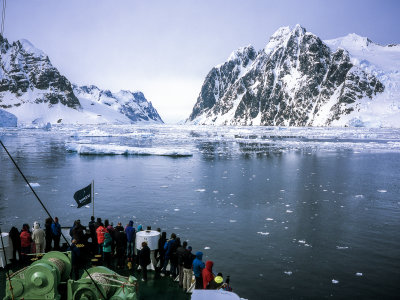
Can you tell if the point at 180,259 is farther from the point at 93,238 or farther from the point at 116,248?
the point at 93,238

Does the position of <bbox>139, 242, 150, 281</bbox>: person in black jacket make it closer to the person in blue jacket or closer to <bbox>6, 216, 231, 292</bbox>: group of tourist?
<bbox>6, 216, 231, 292</bbox>: group of tourist

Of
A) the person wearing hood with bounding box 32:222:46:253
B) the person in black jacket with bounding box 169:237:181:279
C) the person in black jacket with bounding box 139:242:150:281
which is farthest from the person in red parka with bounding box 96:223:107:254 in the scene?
the person in black jacket with bounding box 169:237:181:279

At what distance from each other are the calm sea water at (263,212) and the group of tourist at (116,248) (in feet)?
6.37

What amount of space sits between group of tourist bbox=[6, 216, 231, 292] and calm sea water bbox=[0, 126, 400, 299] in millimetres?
1943

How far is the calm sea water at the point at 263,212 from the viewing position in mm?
11906

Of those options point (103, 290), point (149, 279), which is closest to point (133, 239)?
point (149, 279)

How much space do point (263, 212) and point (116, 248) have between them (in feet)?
34.6

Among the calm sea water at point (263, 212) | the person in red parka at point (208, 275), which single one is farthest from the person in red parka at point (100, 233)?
the person in red parka at point (208, 275)

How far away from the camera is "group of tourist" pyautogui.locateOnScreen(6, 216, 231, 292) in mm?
10938

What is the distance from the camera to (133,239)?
12.4 meters

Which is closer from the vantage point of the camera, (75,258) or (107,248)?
(75,258)

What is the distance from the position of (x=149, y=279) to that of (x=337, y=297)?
632cm

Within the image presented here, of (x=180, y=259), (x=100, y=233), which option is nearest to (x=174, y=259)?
(x=180, y=259)

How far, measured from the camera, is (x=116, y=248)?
12.5m
